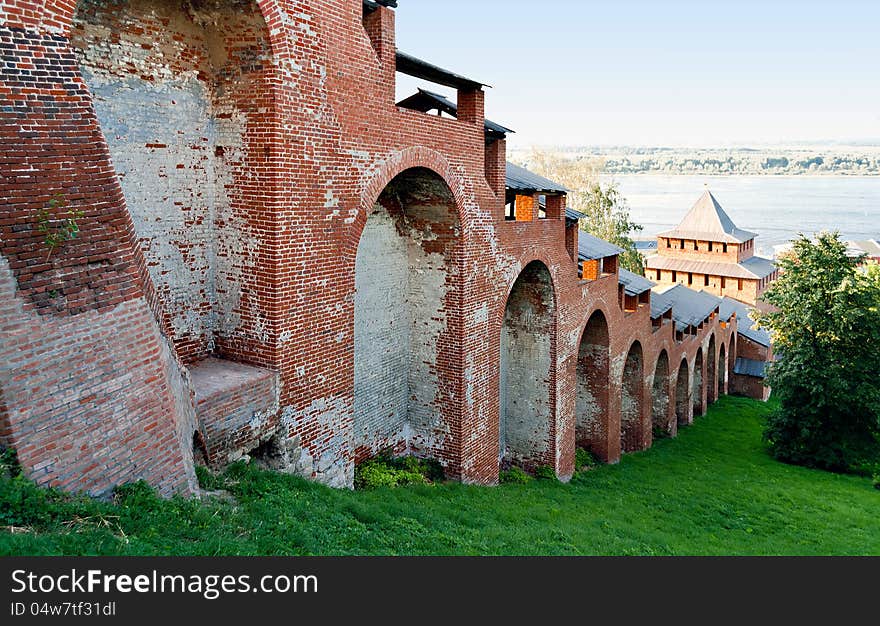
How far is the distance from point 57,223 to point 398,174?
608cm

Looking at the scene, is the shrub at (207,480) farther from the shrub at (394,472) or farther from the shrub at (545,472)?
the shrub at (545,472)

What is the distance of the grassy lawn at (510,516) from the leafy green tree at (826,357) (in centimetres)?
140

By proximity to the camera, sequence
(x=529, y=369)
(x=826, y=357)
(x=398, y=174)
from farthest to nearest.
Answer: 1. (x=826, y=357)
2. (x=529, y=369)
3. (x=398, y=174)

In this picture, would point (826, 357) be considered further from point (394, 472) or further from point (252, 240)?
point (252, 240)

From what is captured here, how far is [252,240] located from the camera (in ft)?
26.7

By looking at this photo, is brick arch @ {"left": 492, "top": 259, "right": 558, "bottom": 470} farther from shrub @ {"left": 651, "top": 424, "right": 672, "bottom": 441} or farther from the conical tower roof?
the conical tower roof

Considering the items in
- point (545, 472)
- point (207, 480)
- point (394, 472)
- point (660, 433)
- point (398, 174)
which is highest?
point (398, 174)

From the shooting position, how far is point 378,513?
25.2 feet

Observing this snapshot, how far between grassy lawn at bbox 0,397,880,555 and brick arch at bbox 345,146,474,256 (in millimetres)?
3513

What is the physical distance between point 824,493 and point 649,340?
6718 millimetres

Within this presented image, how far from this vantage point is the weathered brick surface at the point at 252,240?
5.33 metres

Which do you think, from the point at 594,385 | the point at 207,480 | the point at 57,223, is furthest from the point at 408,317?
the point at 594,385

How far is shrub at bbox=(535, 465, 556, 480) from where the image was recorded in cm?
1603

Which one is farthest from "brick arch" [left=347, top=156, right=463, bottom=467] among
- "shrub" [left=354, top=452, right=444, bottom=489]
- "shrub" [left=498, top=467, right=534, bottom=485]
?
"shrub" [left=498, top=467, right=534, bottom=485]
